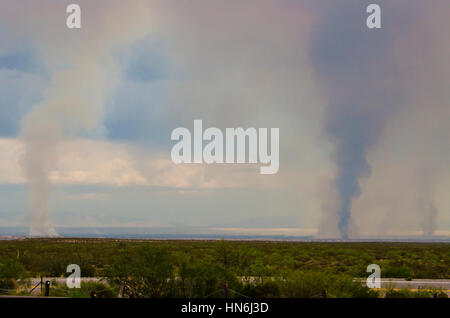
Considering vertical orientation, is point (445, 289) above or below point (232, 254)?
below

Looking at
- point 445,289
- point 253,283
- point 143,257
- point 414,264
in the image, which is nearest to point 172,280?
point 143,257

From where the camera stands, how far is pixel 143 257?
67.8 ft

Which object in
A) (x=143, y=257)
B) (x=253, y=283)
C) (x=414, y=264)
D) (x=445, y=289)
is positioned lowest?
(x=414, y=264)

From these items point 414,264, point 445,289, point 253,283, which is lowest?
point 414,264
